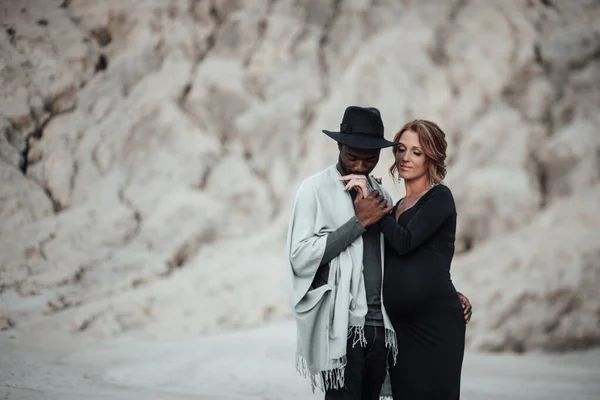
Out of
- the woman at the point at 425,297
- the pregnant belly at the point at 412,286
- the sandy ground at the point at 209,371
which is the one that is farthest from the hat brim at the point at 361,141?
the sandy ground at the point at 209,371

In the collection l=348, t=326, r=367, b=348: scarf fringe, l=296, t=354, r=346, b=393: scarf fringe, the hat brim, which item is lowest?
l=296, t=354, r=346, b=393: scarf fringe

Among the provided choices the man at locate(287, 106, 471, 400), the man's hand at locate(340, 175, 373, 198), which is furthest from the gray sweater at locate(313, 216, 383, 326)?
the man's hand at locate(340, 175, 373, 198)

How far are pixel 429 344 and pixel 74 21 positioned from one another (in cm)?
647

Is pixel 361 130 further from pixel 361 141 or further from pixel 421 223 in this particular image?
pixel 421 223

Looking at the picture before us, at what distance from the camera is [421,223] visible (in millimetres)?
2375

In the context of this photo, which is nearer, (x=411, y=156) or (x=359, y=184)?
(x=359, y=184)

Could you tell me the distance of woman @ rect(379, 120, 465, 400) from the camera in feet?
7.81

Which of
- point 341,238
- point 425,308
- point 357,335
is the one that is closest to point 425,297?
point 425,308

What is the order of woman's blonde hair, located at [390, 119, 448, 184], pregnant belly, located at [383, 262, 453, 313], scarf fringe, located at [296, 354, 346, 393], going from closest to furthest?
scarf fringe, located at [296, 354, 346, 393], pregnant belly, located at [383, 262, 453, 313], woman's blonde hair, located at [390, 119, 448, 184]

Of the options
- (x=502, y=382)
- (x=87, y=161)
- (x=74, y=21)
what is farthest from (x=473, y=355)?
(x=74, y=21)

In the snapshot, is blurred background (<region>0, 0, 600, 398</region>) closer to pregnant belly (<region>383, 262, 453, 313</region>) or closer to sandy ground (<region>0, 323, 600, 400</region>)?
sandy ground (<region>0, 323, 600, 400</region>)

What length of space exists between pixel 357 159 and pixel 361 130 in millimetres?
110

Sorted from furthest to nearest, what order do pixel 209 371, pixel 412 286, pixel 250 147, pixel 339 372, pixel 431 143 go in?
pixel 250 147, pixel 209 371, pixel 431 143, pixel 412 286, pixel 339 372

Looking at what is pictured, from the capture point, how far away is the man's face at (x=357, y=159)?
93.7 inches
